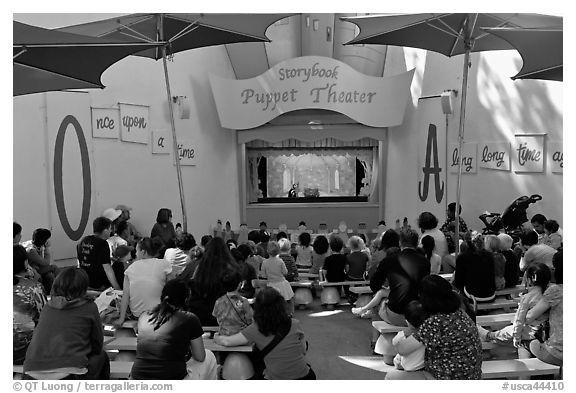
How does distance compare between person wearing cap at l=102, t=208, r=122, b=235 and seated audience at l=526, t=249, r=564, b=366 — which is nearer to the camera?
seated audience at l=526, t=249, r=564, b=366

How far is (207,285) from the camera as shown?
4.54 meters

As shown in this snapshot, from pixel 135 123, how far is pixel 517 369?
7.23 meters

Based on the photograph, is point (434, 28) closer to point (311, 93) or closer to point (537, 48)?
point (537, 48)

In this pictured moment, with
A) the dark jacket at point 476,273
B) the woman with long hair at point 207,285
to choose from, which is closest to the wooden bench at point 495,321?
the dark jacket at point 476,273

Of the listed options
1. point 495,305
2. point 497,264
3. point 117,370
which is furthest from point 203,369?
point 497,264

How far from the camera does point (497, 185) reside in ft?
29.2

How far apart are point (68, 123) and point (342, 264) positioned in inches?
168

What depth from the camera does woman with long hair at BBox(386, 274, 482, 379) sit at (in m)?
3.16

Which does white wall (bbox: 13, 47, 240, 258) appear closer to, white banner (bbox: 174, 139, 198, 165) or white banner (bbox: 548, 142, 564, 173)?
white banner (bbox: 174, 139, 198, 165)

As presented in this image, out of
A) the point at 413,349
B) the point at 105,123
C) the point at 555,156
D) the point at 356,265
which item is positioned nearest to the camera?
the point at 413,349

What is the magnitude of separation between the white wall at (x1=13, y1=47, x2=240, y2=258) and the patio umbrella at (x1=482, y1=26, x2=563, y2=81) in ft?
18.4

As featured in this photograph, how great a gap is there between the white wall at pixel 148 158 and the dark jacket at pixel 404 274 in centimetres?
485

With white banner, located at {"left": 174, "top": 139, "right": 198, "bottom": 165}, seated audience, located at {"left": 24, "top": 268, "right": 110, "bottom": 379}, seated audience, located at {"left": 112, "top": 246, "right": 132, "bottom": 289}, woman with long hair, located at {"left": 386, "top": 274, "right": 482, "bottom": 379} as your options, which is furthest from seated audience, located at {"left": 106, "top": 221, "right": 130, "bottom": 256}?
white banner, located at {"left": 174, "top": 139, "right": 198, "bottom": 165}

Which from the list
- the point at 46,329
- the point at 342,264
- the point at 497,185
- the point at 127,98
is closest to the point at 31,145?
the point at 127,98
